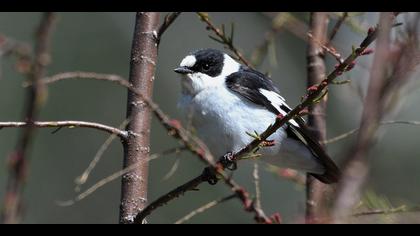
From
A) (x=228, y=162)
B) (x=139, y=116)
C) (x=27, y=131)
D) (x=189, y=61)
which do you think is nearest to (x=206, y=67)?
(x=189, y=61)

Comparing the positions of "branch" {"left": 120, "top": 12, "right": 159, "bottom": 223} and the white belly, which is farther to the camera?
the white belly

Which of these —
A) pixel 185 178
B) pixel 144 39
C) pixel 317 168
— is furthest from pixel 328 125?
pixel 144 39

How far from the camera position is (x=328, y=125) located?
702cm

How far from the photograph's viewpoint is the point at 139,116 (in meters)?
2.13

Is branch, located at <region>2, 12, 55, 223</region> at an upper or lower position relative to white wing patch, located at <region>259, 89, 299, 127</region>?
lower

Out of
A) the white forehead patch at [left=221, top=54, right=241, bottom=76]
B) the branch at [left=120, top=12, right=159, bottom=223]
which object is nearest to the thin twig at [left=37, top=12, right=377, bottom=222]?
the branch at [left=120, top=12, right=159, bottom=223]

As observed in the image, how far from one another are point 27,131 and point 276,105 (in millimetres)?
2604

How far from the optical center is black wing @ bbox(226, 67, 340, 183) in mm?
3066

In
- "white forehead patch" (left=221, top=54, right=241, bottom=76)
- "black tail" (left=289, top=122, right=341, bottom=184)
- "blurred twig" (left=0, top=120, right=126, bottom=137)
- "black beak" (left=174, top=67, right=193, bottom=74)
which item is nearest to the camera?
"blurred twig" (left=0, top=120, right=126, bottom=137)

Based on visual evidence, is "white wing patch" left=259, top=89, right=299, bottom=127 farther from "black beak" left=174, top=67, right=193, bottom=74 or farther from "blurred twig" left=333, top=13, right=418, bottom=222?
"blurred twig" left=333, top=13, right=418, bottom=222

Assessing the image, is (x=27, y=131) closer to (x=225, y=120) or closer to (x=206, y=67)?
(x=225, y=120)

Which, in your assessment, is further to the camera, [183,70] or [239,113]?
[183,70]

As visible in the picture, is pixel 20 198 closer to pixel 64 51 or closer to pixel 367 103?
pixel 367 103

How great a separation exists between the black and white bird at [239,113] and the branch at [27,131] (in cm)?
226
